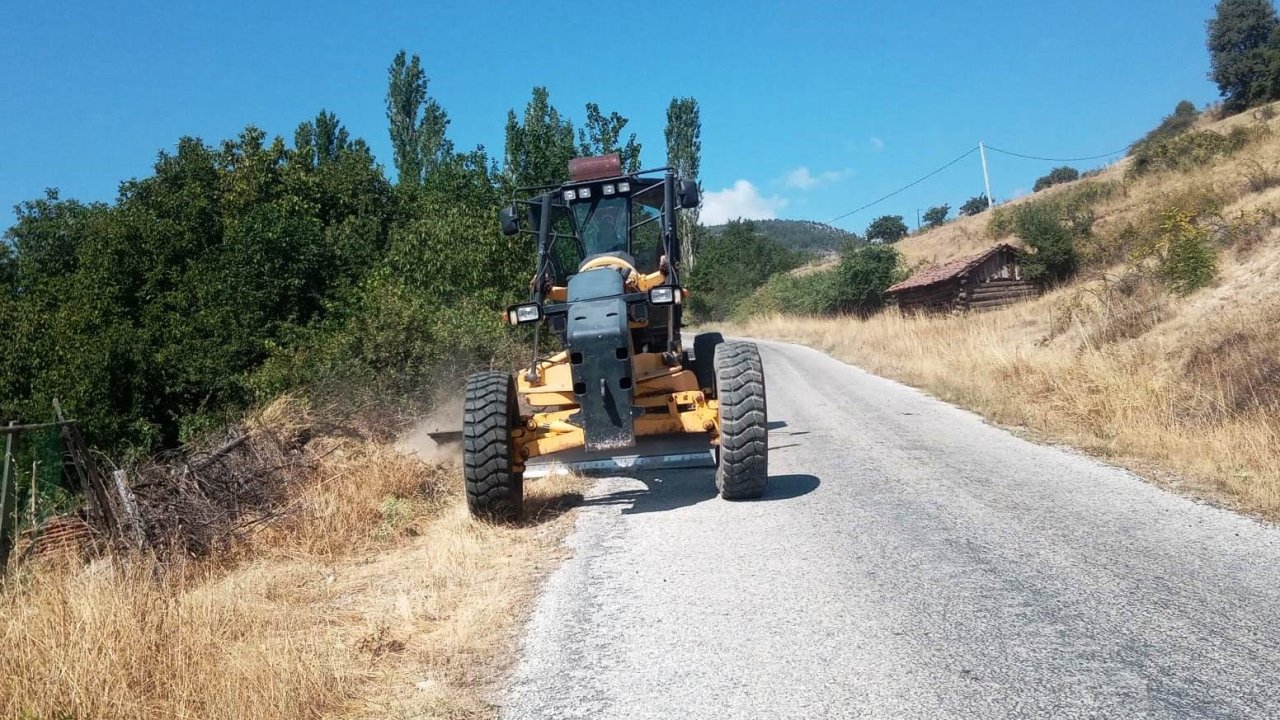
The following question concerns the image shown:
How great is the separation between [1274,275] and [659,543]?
557 inches

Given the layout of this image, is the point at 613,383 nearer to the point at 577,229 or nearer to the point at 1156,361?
the point at 577,229

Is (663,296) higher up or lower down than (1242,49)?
lower down

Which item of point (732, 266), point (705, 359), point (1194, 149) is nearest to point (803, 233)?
point (732, 266)

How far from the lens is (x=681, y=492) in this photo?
850cm

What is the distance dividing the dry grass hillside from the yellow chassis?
400 centimetres

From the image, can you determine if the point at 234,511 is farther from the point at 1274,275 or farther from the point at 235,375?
the point at 1274,275

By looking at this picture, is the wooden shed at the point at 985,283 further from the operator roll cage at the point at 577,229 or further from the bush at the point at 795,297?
the operator roll cage at the point at 577,229

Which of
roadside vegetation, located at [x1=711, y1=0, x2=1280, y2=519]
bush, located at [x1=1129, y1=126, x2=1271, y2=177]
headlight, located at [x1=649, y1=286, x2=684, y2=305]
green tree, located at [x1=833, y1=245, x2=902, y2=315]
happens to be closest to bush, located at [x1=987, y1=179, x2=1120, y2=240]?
roadside vegetation, located at [x1=711, y1=0, x2=1280, y2=519]

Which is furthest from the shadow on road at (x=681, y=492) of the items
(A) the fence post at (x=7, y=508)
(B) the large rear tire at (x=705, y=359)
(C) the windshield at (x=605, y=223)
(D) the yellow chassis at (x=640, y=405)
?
(A) the fence post at (x=7, y=508)

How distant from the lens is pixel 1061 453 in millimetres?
9203

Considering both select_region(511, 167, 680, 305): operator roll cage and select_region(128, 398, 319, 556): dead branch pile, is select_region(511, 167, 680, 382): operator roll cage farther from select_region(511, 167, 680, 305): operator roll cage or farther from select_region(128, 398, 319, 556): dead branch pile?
select_region(128, 398, 319, 556): dead branch pile

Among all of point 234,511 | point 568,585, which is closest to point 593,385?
point 568,585

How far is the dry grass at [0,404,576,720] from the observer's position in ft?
12.6

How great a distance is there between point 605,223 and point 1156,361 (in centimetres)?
785
